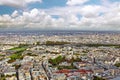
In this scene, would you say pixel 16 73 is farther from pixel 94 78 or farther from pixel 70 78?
pixel 94 78

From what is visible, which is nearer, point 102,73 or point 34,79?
point 34,79

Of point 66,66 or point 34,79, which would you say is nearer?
A: point 34,79

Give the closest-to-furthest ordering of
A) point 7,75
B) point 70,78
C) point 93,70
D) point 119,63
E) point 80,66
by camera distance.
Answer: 1. point 70,78
2. point 7,75
3. point 93,70
4. point 80,66
5. point 119,63

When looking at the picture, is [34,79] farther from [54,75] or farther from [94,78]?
[94,78]

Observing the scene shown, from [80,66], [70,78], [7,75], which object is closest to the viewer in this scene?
[70,78]

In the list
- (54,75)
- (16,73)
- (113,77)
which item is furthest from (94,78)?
(16,73)

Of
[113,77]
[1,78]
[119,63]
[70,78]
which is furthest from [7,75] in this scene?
[119,63]

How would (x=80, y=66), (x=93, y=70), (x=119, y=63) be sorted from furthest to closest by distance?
1. (x=119, y=63)
2. (x=80, y=66)
3. (x=93, y=70)

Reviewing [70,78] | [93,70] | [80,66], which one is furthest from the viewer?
[80,66]
